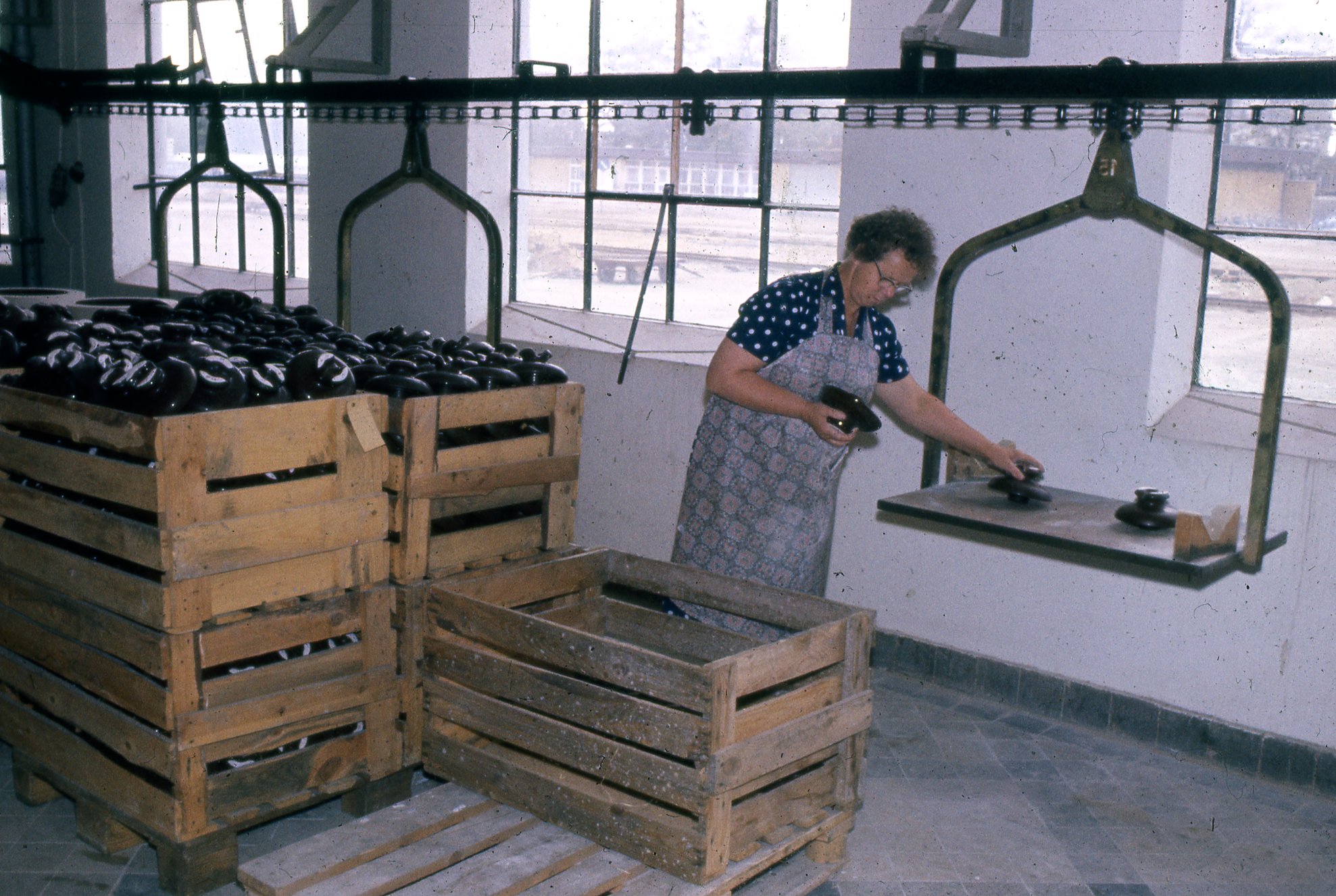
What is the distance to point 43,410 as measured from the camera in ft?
10.7

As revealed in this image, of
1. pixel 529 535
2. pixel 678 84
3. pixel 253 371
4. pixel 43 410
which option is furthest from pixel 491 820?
pixel 678 84

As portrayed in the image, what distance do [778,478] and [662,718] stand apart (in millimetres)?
1070

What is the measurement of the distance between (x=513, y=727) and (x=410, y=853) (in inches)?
14.7

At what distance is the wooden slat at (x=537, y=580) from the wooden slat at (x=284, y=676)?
1.02ft

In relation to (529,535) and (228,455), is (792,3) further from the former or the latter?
(228,455)

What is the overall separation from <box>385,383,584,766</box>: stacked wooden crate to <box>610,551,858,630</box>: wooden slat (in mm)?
292

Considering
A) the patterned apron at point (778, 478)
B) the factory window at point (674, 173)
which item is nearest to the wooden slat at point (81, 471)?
the patterned apron at point (778, 478)

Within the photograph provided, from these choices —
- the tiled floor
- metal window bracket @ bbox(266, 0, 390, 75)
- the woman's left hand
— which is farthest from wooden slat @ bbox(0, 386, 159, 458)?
the woman's left hand

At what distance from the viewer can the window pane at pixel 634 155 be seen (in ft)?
18.9

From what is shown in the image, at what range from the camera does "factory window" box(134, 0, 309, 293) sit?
7.62m

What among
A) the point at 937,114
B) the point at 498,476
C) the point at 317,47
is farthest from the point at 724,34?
the point at 498,476

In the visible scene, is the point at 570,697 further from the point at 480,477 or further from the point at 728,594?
the point at 480,477

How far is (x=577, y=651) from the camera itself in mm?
2887

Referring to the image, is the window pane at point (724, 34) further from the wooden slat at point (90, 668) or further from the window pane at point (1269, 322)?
the wooden slat at point (90, 668)
